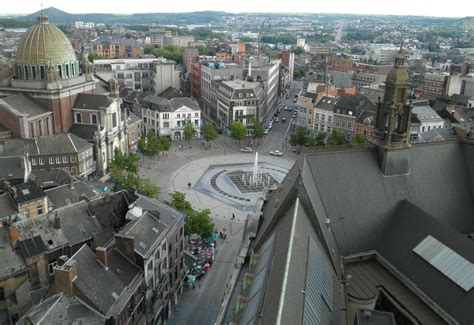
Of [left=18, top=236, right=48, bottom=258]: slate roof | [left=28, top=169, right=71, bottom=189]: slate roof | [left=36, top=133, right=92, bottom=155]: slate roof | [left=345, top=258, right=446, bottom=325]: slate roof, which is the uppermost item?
[left=345, top=258, right=446, bottom=325]: slate roof

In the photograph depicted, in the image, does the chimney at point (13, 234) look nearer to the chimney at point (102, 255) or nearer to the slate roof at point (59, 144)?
the chimney at point (102, 255)

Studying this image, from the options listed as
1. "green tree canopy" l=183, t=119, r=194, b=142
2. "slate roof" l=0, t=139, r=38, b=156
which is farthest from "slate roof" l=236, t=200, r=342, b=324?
"green tree canopy" l=183, t=119, r=194, b=142

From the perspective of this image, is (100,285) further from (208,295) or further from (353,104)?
(353,104)

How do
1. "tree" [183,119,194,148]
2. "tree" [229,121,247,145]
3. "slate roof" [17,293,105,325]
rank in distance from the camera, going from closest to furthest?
1. "slate roof" [17,293,105,325]
2. "tree" [183,119,194,148]
3. "tree" [229,121,247,145]

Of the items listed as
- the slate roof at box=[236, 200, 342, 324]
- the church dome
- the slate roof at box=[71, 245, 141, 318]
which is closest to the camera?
the slate roof at box=[236, 200, 342, 324]

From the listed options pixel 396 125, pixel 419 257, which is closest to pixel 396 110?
pixel 396 125

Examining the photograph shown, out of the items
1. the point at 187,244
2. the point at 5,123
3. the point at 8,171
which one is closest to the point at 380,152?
the point at 187,244

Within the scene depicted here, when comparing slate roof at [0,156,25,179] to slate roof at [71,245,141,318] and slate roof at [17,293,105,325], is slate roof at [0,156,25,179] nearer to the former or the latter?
slate roof at [71,245,141,318]
